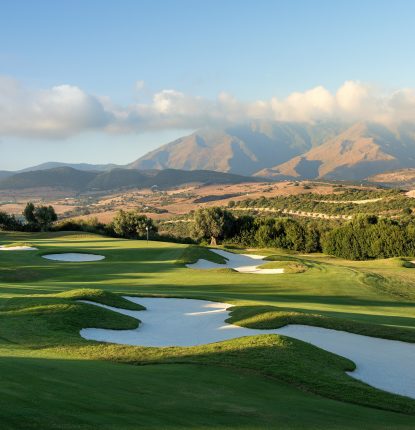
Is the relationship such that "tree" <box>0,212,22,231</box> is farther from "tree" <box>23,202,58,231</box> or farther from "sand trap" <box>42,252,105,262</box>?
"sand trap" <box>42,252,105,262</box>

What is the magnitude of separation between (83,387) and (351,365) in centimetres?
782

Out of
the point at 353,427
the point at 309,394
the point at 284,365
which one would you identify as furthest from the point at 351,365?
the point at 353,427

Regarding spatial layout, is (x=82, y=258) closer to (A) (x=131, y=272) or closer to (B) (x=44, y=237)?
(A) (x=131, y=272)

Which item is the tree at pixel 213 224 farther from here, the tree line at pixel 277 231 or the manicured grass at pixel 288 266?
the manicured grass at pixel 288 266

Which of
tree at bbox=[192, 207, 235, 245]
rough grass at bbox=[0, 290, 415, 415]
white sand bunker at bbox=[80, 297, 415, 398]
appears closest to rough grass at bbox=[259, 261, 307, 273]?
white sand bunker at bbox=[80, 297, 415, 398]

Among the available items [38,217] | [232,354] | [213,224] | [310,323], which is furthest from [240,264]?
[38,217]

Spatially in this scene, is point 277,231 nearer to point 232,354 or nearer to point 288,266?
point 288,266

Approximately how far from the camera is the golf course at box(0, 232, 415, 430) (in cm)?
738

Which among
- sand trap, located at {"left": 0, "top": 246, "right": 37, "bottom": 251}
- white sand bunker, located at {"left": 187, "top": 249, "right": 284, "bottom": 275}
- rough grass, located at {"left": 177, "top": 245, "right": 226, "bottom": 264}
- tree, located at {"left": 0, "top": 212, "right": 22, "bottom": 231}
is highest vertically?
tree, located at {"left": 0, "top": 212, "right": 22, "bottom": 231}

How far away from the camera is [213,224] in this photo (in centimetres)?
7319

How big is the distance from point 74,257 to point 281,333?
2689cm

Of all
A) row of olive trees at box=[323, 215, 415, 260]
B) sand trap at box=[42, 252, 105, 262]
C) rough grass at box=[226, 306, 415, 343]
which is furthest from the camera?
row of olive trees at box=[323, 215, 415, 260]

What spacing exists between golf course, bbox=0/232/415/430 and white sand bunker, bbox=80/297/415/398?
110mm

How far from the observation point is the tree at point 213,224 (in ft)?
239
